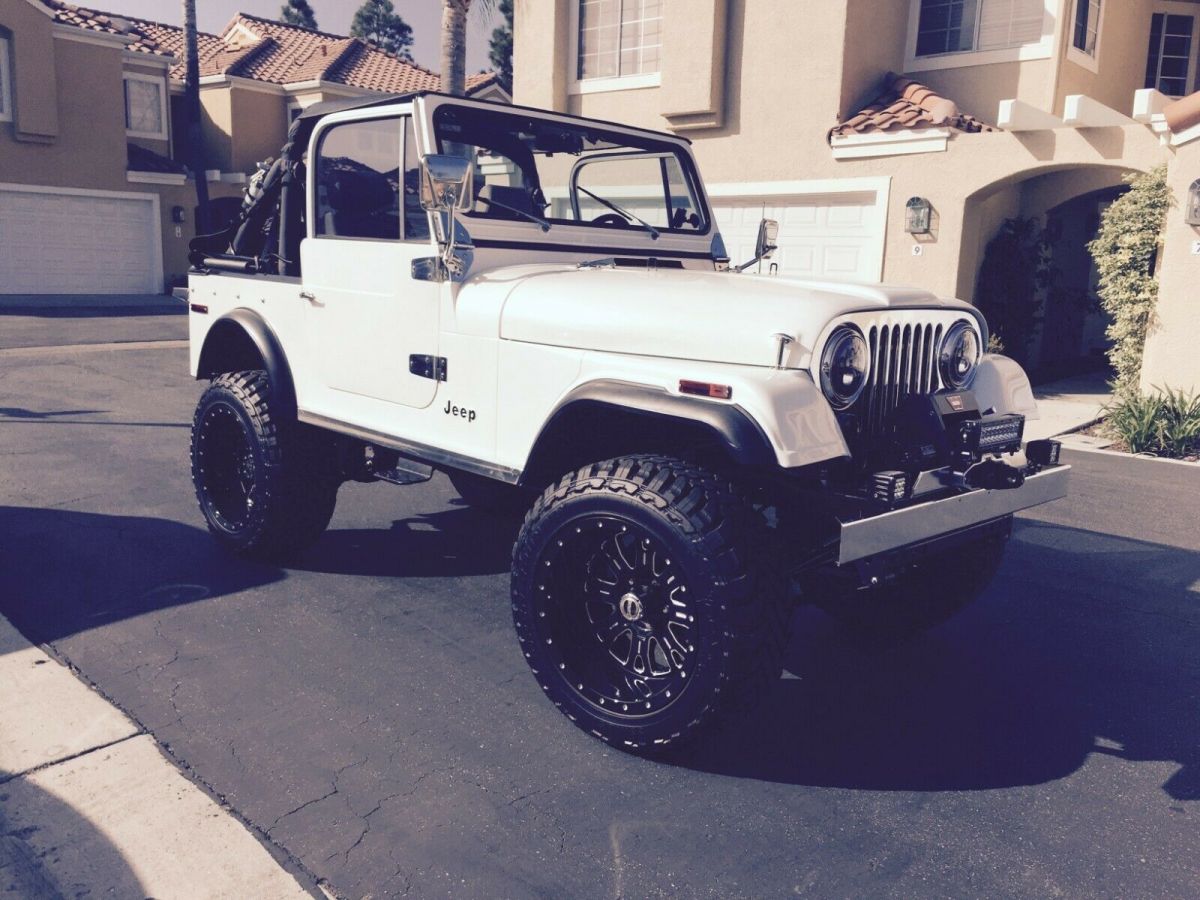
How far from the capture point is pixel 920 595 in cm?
445

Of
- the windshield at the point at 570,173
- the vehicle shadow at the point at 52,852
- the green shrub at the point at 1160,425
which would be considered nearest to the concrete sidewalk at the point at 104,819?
the vehicle shadow at the point at 52,852

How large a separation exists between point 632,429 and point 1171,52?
16.1 metres

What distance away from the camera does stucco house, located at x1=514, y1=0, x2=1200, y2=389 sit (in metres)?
12.3

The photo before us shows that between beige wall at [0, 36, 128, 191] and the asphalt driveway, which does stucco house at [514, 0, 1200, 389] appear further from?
beige wall at [0, 36, 128, 191]

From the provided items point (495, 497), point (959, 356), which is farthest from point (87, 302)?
point (959, 356)

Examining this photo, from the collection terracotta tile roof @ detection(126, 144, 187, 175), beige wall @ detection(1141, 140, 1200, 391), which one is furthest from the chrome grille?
terracotta tile roof @ detection(126, 144, 187, 175)

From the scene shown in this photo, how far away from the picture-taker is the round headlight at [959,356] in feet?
12.5

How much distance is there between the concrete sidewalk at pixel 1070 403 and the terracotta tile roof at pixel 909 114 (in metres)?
3.37

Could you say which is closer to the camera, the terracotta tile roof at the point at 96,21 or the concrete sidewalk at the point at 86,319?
the concrete sidewalk at the point at 86,319

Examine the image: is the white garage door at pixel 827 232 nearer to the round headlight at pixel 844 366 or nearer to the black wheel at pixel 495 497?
the black wheel at pixel 495 497

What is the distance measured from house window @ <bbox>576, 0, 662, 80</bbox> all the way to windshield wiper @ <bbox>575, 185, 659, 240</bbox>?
1062cm

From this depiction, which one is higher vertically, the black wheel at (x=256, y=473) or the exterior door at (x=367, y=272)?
the exterior door at (x=367, y=272)

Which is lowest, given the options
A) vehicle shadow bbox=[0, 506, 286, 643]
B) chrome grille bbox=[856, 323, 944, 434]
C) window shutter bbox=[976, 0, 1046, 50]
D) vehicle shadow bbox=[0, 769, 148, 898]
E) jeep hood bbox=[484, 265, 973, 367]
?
vehicle shadow bbox=[0, 769, 148, 898]

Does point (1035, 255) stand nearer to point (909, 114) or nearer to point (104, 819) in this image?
point (909, 114)
